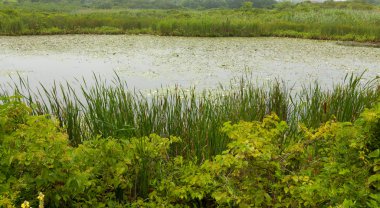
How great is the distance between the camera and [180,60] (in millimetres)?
7703

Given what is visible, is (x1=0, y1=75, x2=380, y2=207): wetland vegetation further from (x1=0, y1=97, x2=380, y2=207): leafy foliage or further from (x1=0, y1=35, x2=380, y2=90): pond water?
(x1=0, y1=35, x2=380, y2=90): pond water

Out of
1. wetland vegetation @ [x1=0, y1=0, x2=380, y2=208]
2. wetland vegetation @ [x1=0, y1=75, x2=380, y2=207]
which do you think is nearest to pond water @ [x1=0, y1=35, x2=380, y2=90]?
wetland vegetation @ [x1=0, y1=0, x2=380, y2=208]

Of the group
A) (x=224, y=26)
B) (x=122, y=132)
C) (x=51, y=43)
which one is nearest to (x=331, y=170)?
(x=122, y=132)

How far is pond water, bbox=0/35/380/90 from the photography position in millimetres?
6211

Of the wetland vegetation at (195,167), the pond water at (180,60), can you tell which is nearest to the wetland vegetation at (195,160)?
the wetland vegetation at (195,167)

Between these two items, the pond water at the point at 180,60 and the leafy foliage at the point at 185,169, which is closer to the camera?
the leafy foliage at the point at 185,169

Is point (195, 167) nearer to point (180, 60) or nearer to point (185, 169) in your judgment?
point (185, 169)

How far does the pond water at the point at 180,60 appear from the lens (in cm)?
621

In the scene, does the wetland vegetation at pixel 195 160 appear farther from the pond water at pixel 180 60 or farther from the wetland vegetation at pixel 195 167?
the pond water at pixel 180 60

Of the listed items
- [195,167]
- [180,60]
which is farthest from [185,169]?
[180,60]

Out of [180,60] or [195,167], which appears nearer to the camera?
[195,167]

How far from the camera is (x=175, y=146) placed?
106 inches

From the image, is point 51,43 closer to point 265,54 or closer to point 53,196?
point 265,54

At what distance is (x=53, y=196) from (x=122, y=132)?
95 centimetres
